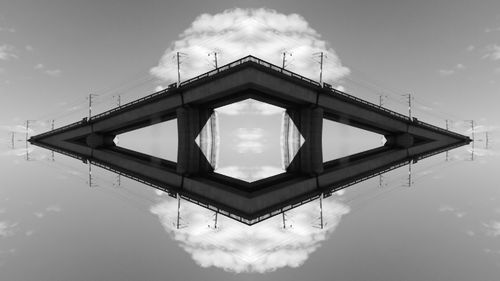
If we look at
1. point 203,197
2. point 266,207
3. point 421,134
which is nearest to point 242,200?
point 266,207

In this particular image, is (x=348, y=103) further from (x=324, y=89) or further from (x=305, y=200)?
(x=305, y=200)

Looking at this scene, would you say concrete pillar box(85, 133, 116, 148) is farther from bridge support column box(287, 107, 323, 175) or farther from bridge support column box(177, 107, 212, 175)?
bridge support column box(287, 107, 323, 175)

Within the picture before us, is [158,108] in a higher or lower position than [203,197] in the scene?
higher

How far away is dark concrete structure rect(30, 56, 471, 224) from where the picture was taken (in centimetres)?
2473

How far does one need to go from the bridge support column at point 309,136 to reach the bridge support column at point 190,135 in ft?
42.3

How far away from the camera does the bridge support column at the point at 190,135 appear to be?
126 ft

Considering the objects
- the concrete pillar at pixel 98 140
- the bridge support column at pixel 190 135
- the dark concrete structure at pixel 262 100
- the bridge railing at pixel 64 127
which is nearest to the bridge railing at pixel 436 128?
the dark concrete structure at pixel 262 100

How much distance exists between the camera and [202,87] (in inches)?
1404

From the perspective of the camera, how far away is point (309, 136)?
133ft

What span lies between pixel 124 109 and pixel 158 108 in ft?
26.5

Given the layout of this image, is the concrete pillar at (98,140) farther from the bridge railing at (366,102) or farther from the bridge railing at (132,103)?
the bridge railing at (366,102)

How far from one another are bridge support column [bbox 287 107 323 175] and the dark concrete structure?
140mm

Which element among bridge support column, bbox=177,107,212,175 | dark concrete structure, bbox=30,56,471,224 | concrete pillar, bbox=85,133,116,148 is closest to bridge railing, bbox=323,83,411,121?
dark concrete structure, bbox=30,56,471,224

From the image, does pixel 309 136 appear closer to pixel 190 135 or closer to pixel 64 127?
pixel 190 135
